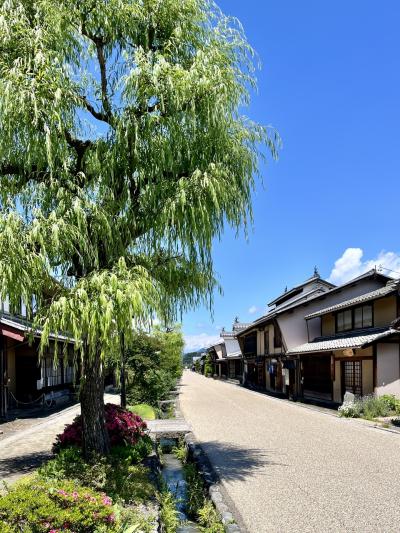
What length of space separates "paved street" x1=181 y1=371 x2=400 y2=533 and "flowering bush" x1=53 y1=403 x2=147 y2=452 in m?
2.08

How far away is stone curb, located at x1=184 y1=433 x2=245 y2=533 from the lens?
6.91 m

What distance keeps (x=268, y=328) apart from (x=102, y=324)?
35247 millimetres

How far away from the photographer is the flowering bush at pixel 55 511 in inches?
176

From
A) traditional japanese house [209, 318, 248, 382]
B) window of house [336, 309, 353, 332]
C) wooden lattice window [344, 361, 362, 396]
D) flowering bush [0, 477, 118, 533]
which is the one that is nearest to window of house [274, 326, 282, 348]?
window of house [336, 309, 353, 332]

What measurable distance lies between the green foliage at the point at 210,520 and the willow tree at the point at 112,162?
206 centimetres

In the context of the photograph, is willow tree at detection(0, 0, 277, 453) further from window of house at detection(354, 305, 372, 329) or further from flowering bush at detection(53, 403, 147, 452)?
window of house at detection(354, 305, 372, 329)

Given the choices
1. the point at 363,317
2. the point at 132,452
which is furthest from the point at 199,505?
the point at 363,317

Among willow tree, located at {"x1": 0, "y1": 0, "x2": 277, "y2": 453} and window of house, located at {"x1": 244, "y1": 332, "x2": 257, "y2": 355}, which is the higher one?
willow tree, located at {"x1": 0, "y1": 0, "x2": 277, "y2": 453}

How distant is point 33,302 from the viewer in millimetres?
7035

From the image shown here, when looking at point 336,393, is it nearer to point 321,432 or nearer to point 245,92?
point 321,432

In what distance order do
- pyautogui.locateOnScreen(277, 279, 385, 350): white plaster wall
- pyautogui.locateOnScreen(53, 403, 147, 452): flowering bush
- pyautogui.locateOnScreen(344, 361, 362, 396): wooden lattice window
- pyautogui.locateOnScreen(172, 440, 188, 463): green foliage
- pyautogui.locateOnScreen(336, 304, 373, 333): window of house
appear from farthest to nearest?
pyautogui.locateOnScreen(277, 279, 385, 350): white plaster wall, pyautogui.locateOnScreen(336, 304, 373, 333): window of house, pyautogui.locateOnScreen(344, 361, 362, 396): wooden lattice window, pyautogui.locateOnScreen(172, 440, 188, 463): green foliage, pyautogui.locateOnScreen(53, 403, 147, 452): flowering bush

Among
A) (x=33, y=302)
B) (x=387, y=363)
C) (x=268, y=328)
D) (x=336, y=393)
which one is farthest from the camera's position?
(x=268, y=328)

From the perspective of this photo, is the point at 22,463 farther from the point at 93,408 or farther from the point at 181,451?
the point at 181,451

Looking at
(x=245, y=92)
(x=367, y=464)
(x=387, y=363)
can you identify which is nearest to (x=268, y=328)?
(x=387, y=363)
